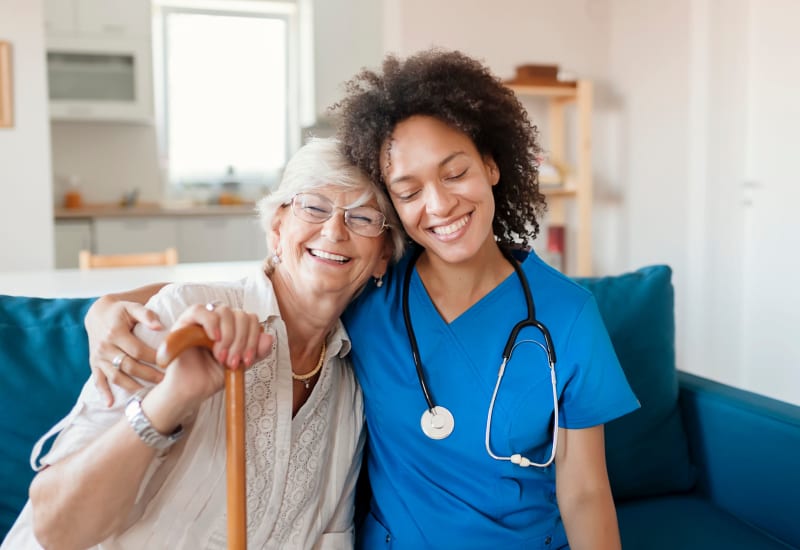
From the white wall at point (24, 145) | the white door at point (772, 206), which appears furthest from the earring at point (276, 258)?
the white wall at point (24, 145)

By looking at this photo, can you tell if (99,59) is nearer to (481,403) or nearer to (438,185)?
(438,185)

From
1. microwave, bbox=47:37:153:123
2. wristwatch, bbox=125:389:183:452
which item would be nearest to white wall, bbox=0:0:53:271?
microwave, bbox=47:37:153:123

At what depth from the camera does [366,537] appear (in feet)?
4.85

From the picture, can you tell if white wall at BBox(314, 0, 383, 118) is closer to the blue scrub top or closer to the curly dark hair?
the curly dark hair

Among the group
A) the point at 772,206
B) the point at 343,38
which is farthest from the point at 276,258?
the point at 343,38

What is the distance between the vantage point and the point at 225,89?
20.4ft

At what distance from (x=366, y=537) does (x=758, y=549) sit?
32.1 inches

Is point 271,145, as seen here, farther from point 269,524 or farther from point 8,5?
point 269,524

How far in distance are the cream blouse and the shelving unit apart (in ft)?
9.74

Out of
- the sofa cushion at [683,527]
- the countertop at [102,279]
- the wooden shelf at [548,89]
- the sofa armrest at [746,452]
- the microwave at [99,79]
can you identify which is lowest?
the sofa cushion at [683,527]

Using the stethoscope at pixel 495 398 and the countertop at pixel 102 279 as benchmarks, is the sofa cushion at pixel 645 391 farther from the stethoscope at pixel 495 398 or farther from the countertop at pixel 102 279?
the countertop at pixel 102 279

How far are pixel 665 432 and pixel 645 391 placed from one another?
116 mm

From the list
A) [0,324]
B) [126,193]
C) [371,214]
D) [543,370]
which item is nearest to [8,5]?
[126,193]

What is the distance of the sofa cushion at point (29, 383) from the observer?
138 centimetres
